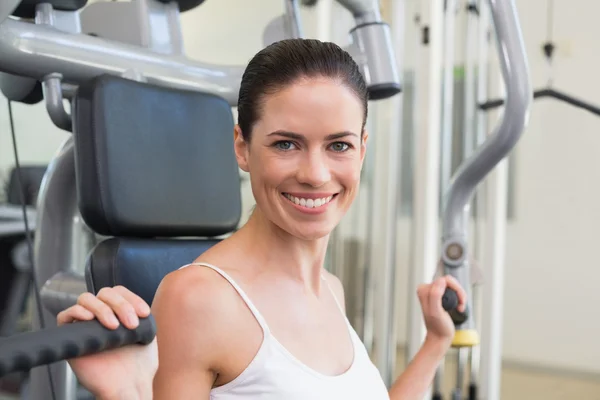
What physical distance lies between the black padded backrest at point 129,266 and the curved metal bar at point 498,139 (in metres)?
0.59

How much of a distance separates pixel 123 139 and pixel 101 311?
56 centimetres

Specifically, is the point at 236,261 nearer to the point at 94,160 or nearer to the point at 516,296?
the point at 94,160

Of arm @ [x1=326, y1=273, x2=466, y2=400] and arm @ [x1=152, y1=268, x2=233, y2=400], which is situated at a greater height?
arm @ [x1=152, y1=268, x2=233, y2=400]

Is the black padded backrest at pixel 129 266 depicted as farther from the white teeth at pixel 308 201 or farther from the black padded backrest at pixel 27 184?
the black padded backrest at pixel 27 184

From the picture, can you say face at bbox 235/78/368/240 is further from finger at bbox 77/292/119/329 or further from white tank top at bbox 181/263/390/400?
finger at bbox 77/292/119/329

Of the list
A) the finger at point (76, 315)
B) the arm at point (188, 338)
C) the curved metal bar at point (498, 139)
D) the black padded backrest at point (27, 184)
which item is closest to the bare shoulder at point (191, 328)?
the arm at point (188, 338)

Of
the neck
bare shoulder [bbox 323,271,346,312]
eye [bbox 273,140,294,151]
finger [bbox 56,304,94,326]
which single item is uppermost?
eye [bbox 273,140,294,151]

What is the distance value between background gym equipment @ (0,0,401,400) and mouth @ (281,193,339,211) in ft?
1.04

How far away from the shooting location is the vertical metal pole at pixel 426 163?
202 cm

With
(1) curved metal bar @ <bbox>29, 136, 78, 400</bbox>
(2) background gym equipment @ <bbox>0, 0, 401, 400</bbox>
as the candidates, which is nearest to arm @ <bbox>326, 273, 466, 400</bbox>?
(2) background gym equipment @ <bbox>0, 0, 401, 400</bbox>

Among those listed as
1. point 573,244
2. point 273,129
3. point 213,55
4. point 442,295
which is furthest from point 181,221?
point 573,244

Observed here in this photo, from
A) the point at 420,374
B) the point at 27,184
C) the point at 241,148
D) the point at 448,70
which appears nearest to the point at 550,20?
the point at 448,70

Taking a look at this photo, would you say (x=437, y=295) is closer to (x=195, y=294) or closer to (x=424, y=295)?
(x=424, y=295)

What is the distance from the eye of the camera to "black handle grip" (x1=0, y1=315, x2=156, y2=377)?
46 cm
